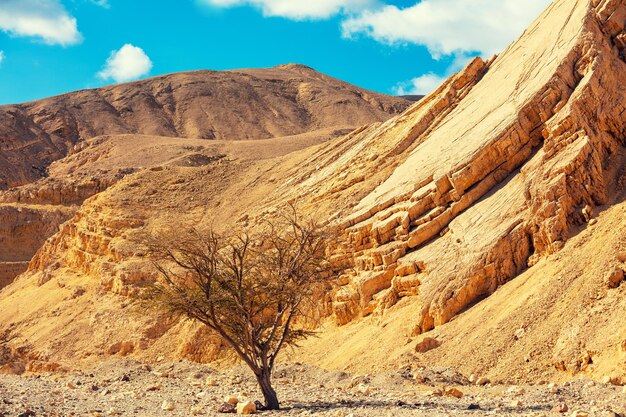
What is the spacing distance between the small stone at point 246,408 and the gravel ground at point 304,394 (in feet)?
1.54

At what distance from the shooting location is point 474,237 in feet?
62.6


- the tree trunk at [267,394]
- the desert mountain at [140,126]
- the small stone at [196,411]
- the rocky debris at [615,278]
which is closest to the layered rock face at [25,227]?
the desert mountain at [140,126]

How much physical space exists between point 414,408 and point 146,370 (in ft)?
Result: 33.1

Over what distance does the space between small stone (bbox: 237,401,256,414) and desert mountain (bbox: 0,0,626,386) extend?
207 inches

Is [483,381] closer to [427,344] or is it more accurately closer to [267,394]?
[427,344]

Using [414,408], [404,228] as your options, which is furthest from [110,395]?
[404,228]

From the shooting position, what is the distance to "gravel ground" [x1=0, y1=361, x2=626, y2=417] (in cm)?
1194

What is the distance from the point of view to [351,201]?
25.3 m

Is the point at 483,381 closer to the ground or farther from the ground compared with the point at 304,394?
closer to the ground

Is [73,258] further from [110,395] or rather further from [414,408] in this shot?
[414,408]

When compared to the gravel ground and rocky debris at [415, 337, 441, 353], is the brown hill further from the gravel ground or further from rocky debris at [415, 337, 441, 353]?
rocky debris at [415, 337, 441, 353]

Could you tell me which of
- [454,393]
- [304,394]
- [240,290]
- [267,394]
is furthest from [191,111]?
[454,393]

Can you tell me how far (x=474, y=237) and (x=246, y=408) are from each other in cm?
865

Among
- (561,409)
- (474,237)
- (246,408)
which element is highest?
(474,237)
